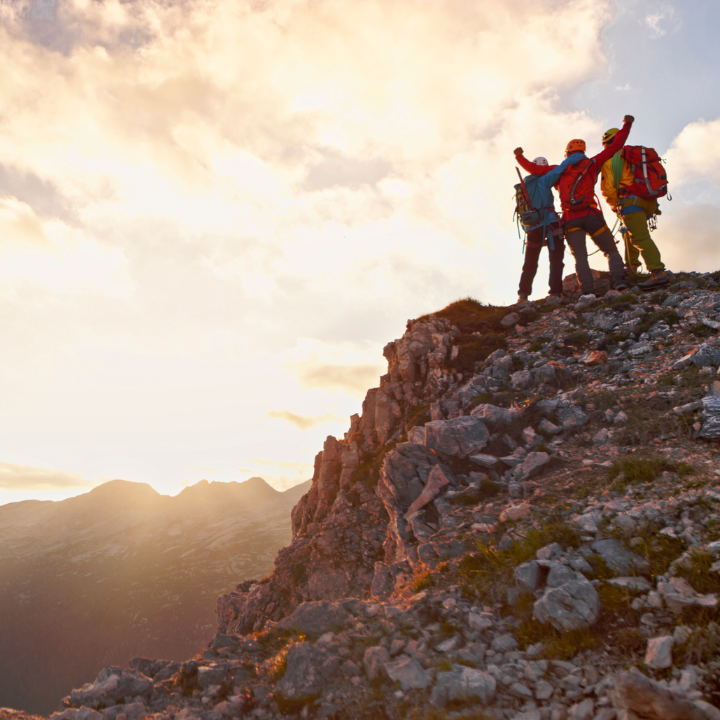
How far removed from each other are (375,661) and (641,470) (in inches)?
239

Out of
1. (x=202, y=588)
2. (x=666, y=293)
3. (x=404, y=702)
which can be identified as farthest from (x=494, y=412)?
(x=202, y=588)

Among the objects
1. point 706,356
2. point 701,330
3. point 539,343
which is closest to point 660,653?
point 706,356

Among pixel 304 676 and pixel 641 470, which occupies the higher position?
pixel 641 470

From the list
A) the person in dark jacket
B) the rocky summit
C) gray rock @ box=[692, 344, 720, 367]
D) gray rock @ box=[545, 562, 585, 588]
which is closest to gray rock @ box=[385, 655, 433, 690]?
the rocky summit

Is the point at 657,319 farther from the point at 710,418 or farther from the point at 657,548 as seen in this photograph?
the point at 657,548

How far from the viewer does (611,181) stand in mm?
18453

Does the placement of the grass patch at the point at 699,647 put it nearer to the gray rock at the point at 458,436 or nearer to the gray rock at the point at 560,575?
the gray rock at the point at 560,575

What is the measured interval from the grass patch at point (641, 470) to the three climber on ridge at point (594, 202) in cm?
1331

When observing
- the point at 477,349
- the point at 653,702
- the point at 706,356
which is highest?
the point at 477,349

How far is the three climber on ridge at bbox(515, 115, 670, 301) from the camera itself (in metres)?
18.2

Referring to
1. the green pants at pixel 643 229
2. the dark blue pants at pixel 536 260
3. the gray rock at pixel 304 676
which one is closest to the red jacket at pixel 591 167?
the dark blue pants at pixel 536 260

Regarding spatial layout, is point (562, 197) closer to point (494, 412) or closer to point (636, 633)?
point (494, 412)

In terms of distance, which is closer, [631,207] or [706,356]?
[706,356]

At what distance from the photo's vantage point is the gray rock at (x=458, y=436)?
12.1 meters
